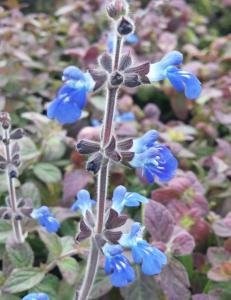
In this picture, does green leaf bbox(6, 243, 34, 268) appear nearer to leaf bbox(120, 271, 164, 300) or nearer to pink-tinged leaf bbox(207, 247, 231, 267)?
leaf bbox(120, 271, 164, 300)

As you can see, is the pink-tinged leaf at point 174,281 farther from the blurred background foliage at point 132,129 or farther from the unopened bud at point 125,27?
the unopened bud at point 125,27

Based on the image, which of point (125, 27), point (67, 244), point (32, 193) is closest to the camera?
point (125, 27)

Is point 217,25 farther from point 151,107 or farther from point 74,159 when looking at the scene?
point 74,159

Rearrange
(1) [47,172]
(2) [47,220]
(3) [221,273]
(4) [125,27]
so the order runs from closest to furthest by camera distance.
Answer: (4) [125,27]
(2) [47,220]
(3) [221,273]
(1) [47,172]

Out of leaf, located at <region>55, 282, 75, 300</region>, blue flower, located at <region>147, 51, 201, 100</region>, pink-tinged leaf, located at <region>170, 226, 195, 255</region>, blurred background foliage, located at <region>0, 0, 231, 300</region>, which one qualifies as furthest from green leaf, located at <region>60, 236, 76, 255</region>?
blue flower, located at <region>147, 51, 201, 100</region>

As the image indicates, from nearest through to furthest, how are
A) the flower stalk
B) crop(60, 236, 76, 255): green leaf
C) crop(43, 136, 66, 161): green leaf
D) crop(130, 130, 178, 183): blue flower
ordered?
crop(130, 130, 178, 183): blue flower → the flower stalk → crop(60, 236, 76, 255): green leaf → crop(43, 136, 66, 161): green leaf

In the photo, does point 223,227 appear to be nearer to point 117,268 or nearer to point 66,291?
point 66,291

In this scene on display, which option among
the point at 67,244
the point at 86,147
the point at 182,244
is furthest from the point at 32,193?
the point at 86,147
